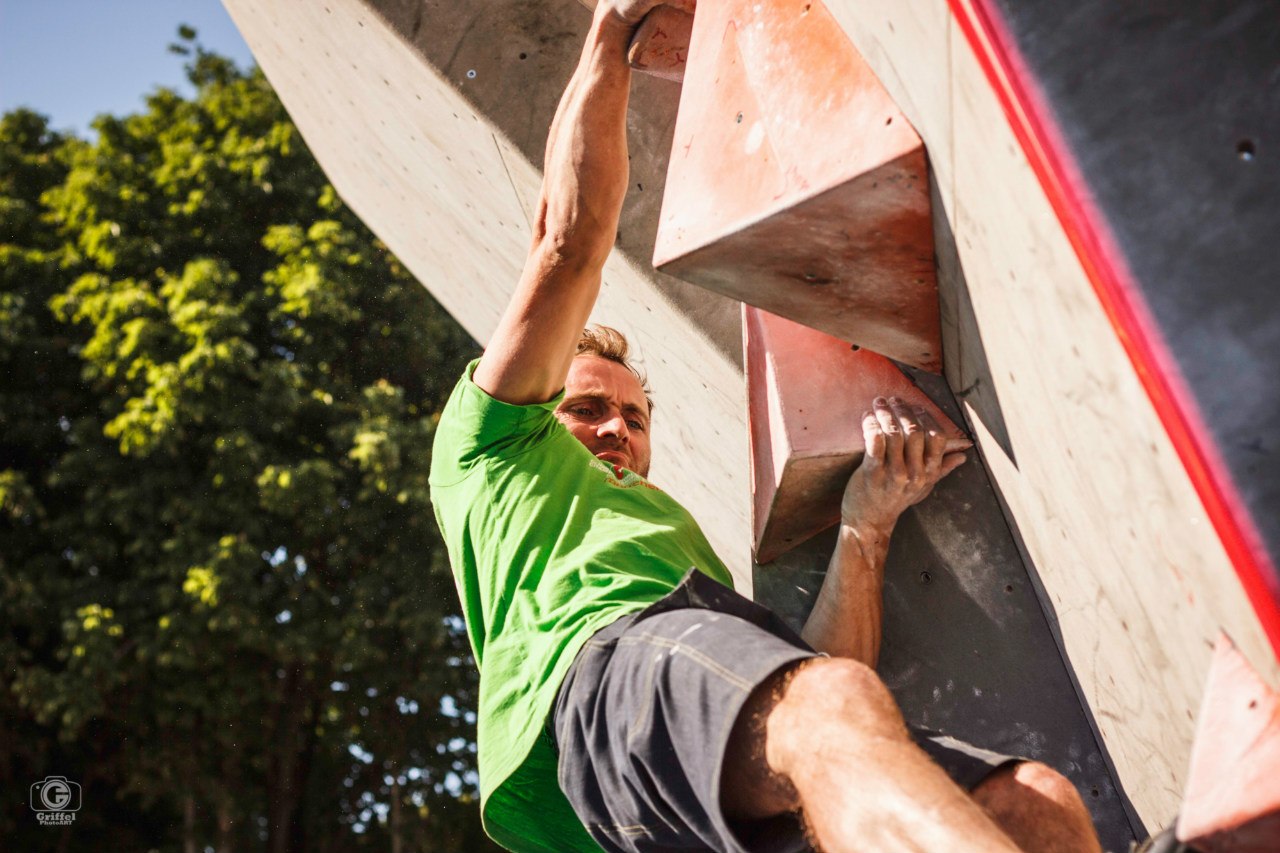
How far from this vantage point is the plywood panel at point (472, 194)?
10.6ft

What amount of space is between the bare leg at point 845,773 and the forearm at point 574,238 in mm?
1032

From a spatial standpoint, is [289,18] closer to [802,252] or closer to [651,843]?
[802,252]

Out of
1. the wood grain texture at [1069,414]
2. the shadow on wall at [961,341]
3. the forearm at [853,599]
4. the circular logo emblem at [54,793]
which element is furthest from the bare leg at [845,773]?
the circular logo emblem at [54,793]

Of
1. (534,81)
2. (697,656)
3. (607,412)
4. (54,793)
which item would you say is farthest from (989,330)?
(54,793)

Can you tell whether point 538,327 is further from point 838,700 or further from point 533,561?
point 838,700

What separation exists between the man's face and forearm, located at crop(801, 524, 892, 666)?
64cm

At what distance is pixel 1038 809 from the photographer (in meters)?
1.80

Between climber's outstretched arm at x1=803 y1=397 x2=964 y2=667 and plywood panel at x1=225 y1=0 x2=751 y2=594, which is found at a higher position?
plywood panel at x1=225 y1=0 x2=751 y2=594

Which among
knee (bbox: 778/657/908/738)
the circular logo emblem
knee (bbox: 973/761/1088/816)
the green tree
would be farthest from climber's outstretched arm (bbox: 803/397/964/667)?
the circular logo emblem

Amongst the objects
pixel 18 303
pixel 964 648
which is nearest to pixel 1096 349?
pixel 964 648

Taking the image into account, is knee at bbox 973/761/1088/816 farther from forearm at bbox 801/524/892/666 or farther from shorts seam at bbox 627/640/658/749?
forearm at bbox 801/524/892/666

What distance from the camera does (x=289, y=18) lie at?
13.1ft

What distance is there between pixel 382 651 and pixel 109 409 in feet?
10.1

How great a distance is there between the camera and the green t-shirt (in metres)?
2.13
